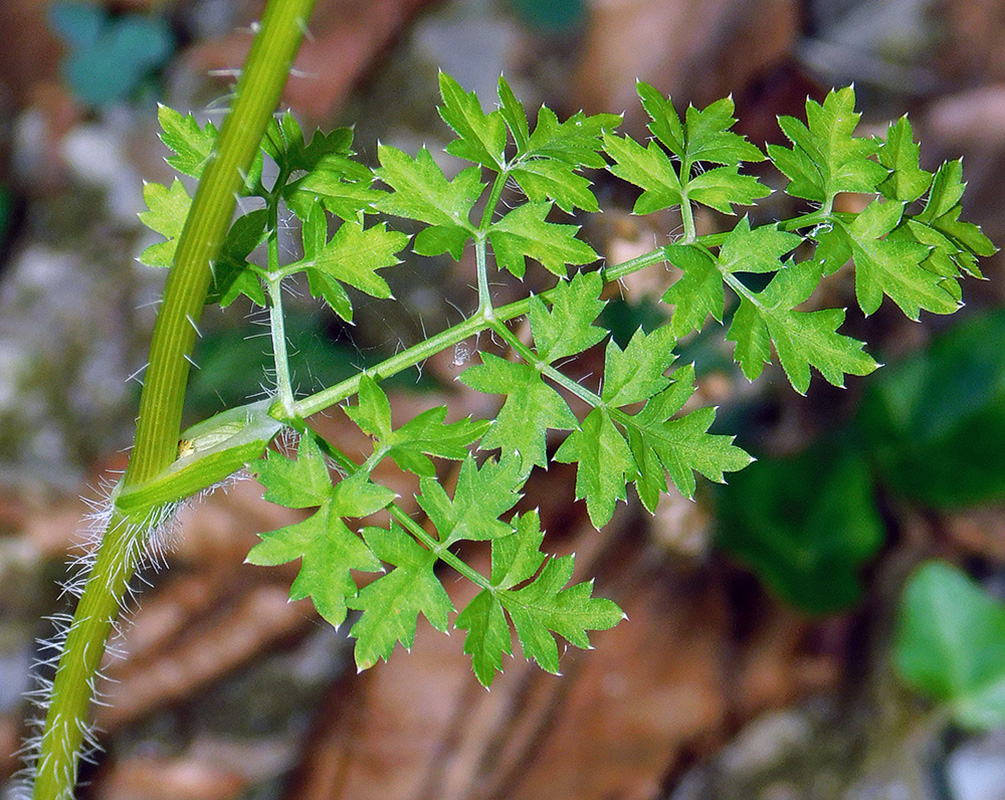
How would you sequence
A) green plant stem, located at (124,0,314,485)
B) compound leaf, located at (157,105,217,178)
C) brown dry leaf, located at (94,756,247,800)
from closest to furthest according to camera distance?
green plant stem, located at (124,0,314,485) → compound leaf, located at (157,105,217,178) → brown dry leaf, located at (94,756,247,800)

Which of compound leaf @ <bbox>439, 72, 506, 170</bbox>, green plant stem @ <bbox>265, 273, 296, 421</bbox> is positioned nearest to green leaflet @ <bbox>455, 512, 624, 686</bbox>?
green plant stem @ <bbox>265, 273, 296, 421</bbox>

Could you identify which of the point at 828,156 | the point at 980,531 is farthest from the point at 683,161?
the point at 980,531

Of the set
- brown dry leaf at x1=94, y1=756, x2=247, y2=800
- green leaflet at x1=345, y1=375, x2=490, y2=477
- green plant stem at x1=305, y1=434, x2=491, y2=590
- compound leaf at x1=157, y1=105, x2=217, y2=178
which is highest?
compound leaf at x1=157, y1=105, x2=217, y2=178

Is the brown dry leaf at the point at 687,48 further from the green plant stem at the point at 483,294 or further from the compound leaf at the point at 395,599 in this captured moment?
the compound leaf at the point at 395,599

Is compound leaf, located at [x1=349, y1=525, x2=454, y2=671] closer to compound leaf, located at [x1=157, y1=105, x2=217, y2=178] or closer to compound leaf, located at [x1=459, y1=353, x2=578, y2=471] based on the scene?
compound leaf, located at [x1=459, y1=353, x2=578, y2=471]

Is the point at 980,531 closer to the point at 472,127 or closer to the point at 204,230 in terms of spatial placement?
the point at 472,127

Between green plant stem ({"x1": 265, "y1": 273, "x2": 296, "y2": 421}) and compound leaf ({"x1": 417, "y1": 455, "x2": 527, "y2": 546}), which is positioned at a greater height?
green plant stem ({"x1": 265, "y1": 273, "x2": 296, "y2": 421})

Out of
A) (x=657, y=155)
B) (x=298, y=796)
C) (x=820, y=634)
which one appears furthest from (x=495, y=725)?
(x=657, y=155)

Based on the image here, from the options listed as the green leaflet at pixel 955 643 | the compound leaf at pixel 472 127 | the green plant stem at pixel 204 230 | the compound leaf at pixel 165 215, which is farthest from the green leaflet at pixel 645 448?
the green leaflet at pixel 955 643

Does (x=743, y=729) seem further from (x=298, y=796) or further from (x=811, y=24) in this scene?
(x=811, y=24)
